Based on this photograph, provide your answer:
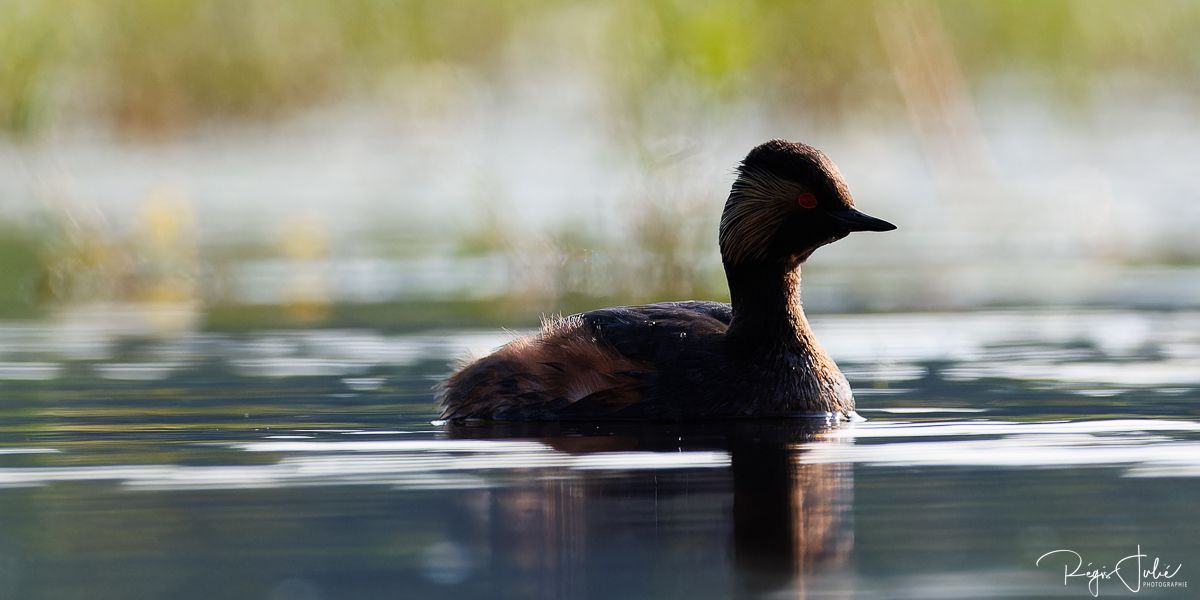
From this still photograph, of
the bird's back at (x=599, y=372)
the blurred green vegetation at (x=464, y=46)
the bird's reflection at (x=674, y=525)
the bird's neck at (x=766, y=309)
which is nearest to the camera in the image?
the bird's reflection at (x=674, y=525)

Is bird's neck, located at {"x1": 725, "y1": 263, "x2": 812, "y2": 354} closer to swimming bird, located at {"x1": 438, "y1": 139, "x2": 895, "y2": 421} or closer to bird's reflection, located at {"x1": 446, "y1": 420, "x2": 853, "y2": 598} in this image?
swimming bird, located at {"x1": 438, "y1": 139, "x2": 895, "y2": 421}

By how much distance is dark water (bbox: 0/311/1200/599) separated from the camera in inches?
243

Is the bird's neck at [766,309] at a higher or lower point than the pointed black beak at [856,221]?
lower

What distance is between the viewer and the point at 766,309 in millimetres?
9758

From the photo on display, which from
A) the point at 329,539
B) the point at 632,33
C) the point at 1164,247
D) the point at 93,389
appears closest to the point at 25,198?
the point at 632,33

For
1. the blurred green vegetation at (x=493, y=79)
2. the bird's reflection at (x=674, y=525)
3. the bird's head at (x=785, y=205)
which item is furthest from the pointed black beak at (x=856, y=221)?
the blurred green vegetation at (x=493, y=79)

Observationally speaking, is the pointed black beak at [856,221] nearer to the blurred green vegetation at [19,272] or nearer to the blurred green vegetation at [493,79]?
the blurred green vegetation at [493,79]

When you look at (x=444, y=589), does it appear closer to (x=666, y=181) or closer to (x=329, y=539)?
(x=329, y=539)

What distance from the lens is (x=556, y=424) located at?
9.40m

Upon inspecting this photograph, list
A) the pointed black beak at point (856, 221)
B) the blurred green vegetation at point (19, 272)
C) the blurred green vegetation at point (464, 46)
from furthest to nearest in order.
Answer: the blurred green vegetation at point (464, 46) < the blurred green vegetation at point (19, 272) < the pointed black beak at point (856, 221)

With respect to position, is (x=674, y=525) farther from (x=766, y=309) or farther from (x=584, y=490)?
(x=766, y=309)

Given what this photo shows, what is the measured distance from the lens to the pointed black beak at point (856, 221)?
9.45 m

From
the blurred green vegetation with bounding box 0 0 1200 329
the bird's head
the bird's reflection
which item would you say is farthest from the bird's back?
the blurred green vegetation with bounding box 0 0 1200 329

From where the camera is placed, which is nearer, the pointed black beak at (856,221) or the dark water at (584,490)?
the dark water at (584,490)
